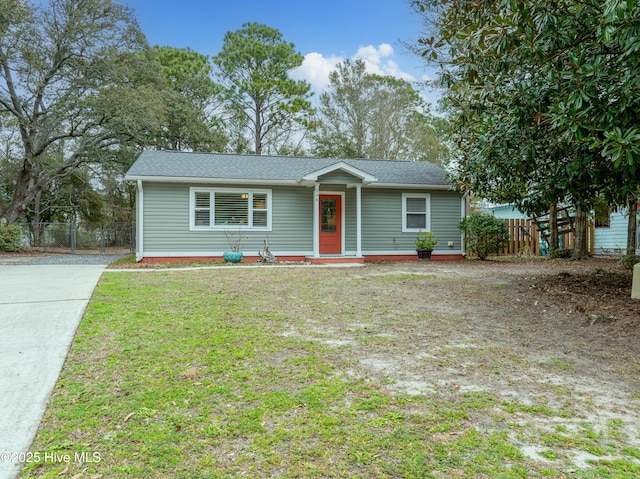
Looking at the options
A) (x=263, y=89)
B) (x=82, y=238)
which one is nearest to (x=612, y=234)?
(x=263, y=89)

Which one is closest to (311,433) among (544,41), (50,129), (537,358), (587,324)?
(537,358)

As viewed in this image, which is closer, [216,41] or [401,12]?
[401,12]

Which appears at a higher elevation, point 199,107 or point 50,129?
point 199,107

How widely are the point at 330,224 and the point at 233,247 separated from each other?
3.23 m

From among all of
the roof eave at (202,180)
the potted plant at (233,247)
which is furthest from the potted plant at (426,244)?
the potted plant at (233,247)

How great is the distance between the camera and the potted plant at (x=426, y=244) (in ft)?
45.4

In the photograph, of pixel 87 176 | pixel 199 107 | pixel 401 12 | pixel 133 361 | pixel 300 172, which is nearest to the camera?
pixel 133 361

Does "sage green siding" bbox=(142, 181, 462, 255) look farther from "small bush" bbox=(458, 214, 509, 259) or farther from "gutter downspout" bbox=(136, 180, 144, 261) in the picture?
"small bush" bbox=(458, 214, 509, 259)

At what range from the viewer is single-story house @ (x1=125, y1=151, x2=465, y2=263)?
40.3 feet

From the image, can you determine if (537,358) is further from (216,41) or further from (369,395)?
(216,41)

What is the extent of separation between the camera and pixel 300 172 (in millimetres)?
13844

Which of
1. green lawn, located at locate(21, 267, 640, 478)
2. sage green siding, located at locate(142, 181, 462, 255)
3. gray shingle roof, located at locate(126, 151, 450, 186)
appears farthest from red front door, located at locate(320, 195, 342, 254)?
green lawn, located at locate(21, 267, 640, 478)

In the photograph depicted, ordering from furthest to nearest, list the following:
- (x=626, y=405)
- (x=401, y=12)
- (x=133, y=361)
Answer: (x=401, y=12) → (x=133, y=361) → (x=626, y=405)

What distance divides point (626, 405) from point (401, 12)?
39.2ft
